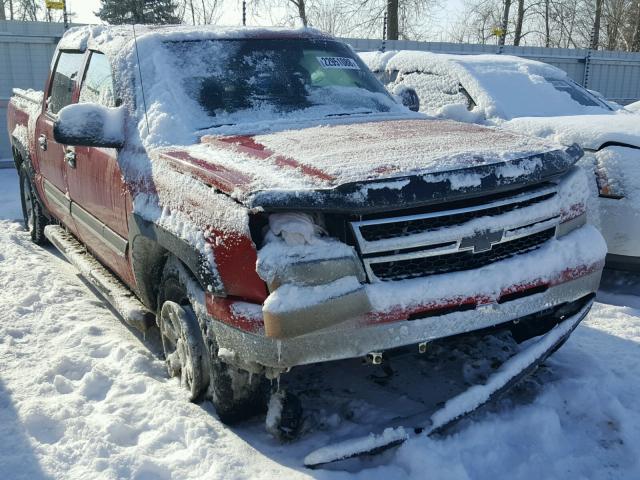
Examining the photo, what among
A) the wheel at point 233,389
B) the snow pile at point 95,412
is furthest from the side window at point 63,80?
the wheel at point 233,389

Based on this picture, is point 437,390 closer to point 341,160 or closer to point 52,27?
point 341,160

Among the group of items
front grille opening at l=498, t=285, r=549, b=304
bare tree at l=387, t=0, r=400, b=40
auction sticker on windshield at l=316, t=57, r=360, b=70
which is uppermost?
bare tree at l=387, t=0, r=400, b=40

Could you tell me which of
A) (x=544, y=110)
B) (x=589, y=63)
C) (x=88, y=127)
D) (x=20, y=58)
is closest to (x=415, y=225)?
(x=88, y=127)

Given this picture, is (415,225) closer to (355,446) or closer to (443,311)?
(443,311)

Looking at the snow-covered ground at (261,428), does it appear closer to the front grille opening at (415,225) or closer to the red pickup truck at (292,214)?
the red pickup truck at (292,214)

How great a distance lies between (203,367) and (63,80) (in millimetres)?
3082

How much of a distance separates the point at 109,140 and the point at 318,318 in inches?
69.2

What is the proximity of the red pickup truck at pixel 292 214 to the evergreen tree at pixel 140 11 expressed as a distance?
24946mm

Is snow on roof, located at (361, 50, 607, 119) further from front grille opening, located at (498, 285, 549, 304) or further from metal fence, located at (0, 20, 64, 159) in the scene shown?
metal fence, located at (0, 20, 64, 159)

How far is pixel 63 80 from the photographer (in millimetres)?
5043

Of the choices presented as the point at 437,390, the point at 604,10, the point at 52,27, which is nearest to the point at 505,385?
the point at 437,390

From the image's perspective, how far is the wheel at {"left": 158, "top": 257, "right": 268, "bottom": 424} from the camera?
280cm

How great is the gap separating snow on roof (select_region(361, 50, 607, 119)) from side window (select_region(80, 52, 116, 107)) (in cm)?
338

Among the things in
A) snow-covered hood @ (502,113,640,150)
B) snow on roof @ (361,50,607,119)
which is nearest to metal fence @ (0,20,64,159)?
snow on roof @ (361,50,607,119)
